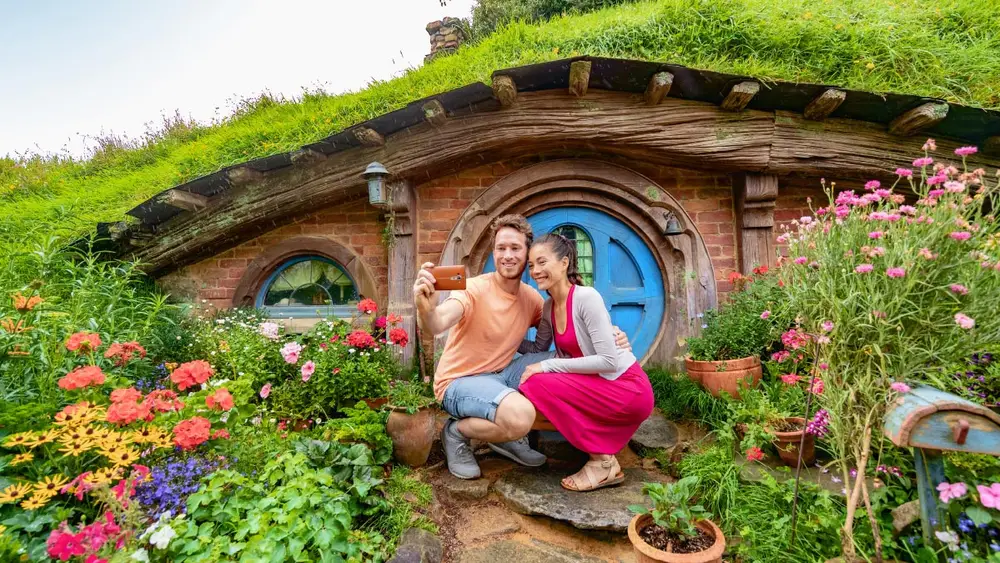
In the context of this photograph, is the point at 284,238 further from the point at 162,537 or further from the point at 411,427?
the point at 162,537

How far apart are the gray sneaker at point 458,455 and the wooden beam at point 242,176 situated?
2.97m

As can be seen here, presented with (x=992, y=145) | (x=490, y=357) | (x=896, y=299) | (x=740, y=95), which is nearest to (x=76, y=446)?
(x=490, y=357)

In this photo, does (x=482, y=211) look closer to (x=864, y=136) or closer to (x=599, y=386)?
(x=599, y=386)

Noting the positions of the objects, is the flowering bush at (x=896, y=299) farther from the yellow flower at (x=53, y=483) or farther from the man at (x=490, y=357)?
the yellow flower at (x=53, y=483)

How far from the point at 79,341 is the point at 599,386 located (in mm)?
2574

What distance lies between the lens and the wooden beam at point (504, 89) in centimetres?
357

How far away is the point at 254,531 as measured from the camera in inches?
67.7

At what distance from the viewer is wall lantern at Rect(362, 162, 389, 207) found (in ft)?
12.4

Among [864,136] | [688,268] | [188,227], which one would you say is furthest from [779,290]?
[188,227]

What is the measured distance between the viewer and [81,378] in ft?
5.98

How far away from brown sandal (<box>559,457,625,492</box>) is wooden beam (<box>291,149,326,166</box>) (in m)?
3.40

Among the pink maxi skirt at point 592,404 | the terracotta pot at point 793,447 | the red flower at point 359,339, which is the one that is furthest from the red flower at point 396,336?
the terracotta pot at point 793,447

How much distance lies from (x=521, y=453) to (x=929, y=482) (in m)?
2.06

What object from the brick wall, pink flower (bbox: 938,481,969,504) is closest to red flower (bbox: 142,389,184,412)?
the brick wall
